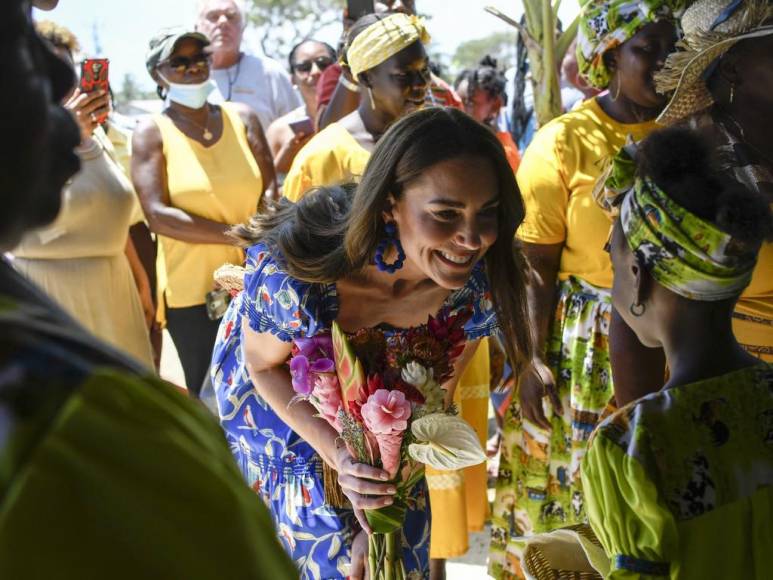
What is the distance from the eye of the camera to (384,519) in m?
2.66

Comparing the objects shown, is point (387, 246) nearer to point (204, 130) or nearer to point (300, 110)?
point (204, 130)

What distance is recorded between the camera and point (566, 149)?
361cm

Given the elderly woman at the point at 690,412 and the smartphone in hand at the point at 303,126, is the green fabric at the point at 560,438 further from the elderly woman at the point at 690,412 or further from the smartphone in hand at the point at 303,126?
the smartphone in hand at the point at 303,126

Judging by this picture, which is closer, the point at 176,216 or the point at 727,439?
the point at 727,439

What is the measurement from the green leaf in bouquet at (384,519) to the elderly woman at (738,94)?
28.4 inches

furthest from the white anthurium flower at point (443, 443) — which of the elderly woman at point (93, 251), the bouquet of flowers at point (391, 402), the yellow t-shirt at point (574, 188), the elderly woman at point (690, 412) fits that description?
the elderly woman at point (93, 251)

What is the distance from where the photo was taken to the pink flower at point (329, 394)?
8.92ft

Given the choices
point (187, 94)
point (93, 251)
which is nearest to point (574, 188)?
point (93, 251)

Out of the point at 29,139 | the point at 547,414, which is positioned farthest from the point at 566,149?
the point at 29,139

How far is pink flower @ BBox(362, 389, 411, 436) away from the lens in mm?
2514

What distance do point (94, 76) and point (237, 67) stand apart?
2.79m

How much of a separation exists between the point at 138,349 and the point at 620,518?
118 inches

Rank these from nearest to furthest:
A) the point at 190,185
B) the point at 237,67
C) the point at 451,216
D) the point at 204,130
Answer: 1. the point at 451,216
2. the point at 190,185
3. the point at 204,130
4. the point at 237,67

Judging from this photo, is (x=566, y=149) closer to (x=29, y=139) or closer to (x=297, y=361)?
(x=297, y=361)
